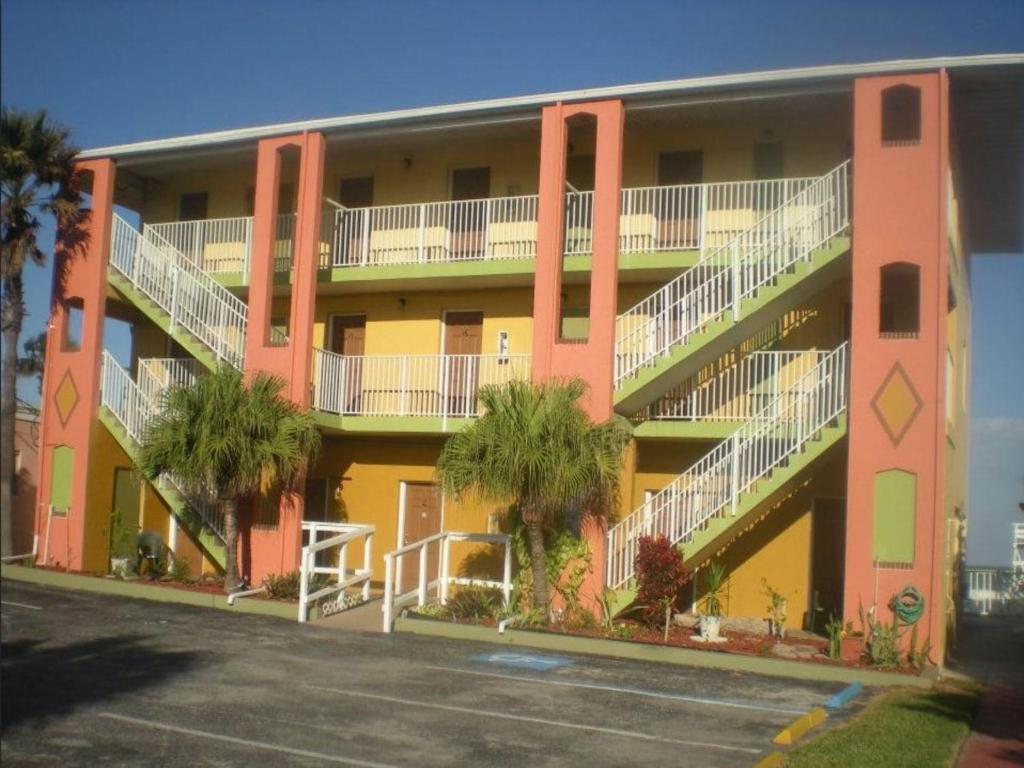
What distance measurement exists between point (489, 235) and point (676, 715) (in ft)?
38.4

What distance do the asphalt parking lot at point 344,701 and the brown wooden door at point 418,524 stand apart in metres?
5.27

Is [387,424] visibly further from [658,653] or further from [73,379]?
[658,653]

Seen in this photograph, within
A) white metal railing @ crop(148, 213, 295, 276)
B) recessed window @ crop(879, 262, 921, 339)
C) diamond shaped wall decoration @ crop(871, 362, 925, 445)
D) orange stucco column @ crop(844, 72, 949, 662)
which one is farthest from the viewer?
white metal railing @ crop(148, 213, 295, 276)

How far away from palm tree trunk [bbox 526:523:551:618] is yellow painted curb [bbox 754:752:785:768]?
732 centimetres

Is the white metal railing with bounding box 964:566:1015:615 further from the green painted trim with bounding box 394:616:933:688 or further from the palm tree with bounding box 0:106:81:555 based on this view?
the palm tree with bounding box 0:106:81:555

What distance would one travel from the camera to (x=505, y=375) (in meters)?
20.3

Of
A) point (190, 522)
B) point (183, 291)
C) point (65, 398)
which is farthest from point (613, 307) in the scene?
point (65, 398)

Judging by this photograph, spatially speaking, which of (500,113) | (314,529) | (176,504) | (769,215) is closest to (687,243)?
(769,215)

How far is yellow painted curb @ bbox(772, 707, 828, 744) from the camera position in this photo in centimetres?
1041

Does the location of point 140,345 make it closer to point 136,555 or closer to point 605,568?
point 136,555

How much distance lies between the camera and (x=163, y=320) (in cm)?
2122

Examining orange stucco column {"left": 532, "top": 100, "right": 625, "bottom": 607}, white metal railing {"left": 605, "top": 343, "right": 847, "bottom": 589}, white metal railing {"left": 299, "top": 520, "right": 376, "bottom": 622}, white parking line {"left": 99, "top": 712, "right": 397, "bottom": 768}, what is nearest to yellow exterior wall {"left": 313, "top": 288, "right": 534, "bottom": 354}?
orange stucco column {"left": 532, "top": 100, "right": 625, "bottom": 607}

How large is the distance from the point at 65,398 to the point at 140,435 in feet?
7.71

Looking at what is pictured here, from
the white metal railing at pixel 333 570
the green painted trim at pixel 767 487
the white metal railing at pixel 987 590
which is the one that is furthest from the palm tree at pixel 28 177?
the white metal railing at pixel 987 590
